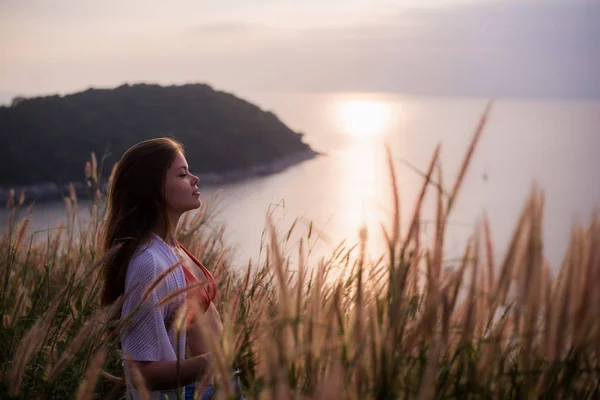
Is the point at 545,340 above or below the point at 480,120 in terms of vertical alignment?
below

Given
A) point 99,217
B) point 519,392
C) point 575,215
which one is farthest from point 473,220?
point 99,217

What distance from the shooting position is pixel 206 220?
149 inches

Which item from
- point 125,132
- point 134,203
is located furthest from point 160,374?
point 125,132

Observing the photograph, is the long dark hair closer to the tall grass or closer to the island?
the tall grass

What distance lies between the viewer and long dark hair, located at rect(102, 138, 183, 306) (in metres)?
1.82

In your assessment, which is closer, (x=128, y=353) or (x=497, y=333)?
(x=497, y=333)

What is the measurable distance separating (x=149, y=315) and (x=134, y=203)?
1.33 ft

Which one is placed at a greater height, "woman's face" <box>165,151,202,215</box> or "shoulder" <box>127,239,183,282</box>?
"woman's face" <box>165,151,202,215</box>

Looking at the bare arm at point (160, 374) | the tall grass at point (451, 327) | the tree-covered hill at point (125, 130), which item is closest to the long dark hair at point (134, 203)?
the bare arm at point (160, 374)

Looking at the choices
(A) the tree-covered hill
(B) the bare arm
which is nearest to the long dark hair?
(B) the bare arm

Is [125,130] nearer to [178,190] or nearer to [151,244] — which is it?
[178,190]

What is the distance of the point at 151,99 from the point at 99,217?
11458mm

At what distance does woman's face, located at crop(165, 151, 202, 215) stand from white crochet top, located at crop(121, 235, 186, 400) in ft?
0.54

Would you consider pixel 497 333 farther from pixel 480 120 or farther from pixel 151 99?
pixel 151 99
